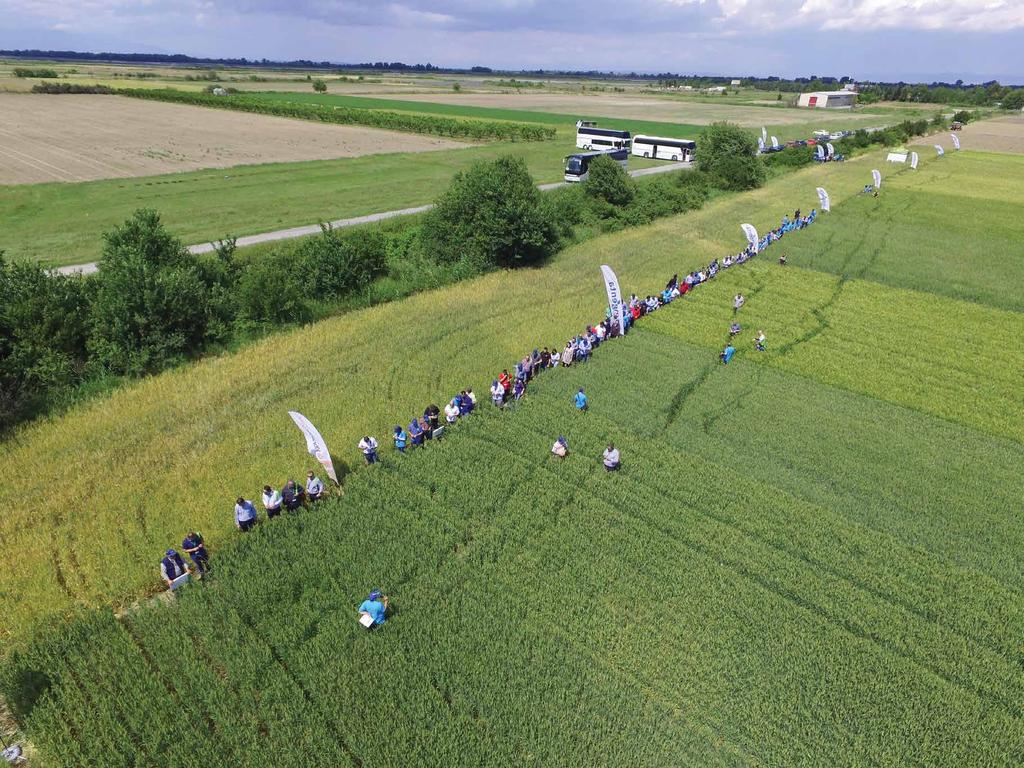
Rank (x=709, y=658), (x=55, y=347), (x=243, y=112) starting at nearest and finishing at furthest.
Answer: (x=709, y=658)
(x=55, y=347)
(x=243, y=112)

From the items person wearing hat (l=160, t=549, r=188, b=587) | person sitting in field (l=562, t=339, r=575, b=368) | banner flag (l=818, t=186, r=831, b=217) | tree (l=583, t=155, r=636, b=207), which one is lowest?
person wearing hat (l=160, t=549, r=188, b=587)

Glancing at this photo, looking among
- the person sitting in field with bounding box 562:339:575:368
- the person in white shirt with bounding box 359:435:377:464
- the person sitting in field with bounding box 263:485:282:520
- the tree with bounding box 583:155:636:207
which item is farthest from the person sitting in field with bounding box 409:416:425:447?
the tree with bounding box 583:155:636:207

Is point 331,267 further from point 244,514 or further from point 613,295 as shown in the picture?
point 244,514

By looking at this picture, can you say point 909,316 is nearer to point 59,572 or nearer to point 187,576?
point 187,576

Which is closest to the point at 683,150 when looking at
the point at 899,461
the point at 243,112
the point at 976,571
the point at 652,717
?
the point at 899,461

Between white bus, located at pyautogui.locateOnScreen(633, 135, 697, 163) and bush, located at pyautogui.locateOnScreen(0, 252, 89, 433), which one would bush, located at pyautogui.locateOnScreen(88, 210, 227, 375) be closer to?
bush, located at pyautogui.locateOnScreen(0, 252, 89, 433)
